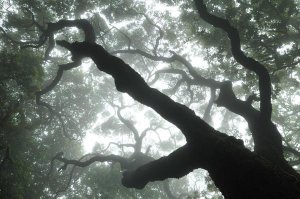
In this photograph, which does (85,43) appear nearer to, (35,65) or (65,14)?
(35,65)

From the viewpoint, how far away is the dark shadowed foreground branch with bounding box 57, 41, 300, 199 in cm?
457

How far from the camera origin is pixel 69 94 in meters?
28.6

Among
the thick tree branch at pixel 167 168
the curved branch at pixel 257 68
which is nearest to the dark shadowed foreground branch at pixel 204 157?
the thick tree branch at pixel 167 168

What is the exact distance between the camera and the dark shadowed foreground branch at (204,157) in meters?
4.57

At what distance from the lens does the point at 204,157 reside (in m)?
5.70

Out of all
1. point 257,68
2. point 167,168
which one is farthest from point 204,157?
point 257,68

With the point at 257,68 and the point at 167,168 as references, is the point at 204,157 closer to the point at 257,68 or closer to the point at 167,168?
the point at 167,168

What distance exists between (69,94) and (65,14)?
11.5m

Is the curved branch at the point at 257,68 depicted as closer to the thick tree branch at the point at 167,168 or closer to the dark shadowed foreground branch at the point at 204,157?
the dark shadowed foreground branch at the point at 204,157

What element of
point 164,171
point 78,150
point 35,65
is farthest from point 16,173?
point 78,150

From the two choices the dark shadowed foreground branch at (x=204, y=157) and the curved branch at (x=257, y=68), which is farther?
the curved branch at (x=257, y=68)

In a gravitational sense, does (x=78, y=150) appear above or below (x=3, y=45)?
below

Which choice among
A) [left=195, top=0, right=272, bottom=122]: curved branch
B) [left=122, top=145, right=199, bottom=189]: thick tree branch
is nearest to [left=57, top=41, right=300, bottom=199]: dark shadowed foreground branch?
[left=122, top=145, right=199, bottom=189]: thick tree branch

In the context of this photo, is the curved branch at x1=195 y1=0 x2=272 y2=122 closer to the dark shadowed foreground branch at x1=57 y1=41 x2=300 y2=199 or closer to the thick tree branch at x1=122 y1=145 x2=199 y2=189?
the dark shadowed foreground branch at x1=57 y1=41 x2=300 y2=199
